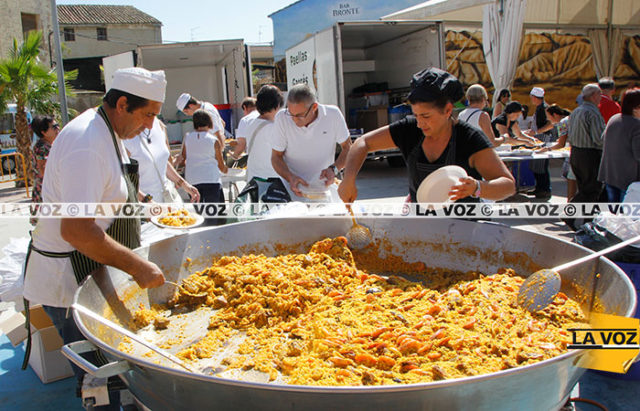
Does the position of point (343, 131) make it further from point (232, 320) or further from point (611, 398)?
point (611, 398)

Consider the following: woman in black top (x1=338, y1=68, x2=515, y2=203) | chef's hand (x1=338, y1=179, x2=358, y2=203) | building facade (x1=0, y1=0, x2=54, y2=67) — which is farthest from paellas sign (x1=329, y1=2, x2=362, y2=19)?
chef's hand (x1=338, y1=179, x2=358, y2=203)

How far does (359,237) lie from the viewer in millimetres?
2580

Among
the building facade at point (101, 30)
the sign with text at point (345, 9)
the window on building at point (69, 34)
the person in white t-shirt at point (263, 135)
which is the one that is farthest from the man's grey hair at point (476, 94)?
the window on building at point (69, 34)

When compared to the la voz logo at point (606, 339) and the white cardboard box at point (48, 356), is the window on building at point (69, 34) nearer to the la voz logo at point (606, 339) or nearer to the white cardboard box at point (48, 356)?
the white cardboard box at point (48, 356)

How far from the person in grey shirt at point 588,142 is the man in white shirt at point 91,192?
17.2ft

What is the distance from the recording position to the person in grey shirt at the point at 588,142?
564cm

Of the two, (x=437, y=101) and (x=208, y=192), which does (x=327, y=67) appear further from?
(x=437, y=101)

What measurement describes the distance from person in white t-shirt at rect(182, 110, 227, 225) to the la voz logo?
4.32 m

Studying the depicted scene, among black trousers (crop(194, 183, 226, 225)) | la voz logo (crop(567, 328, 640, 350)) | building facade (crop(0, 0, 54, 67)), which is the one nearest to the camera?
la voz logo (crop(567, 328, 640, 350))

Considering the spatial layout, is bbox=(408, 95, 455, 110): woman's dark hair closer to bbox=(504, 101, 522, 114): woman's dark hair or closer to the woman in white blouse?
the woman in white blouse

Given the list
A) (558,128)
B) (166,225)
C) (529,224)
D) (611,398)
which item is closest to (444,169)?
(166,225)

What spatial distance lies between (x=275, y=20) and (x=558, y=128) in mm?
24056

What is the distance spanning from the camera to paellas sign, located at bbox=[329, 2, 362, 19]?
26.2m

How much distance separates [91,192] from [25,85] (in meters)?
Answer: 12.1
